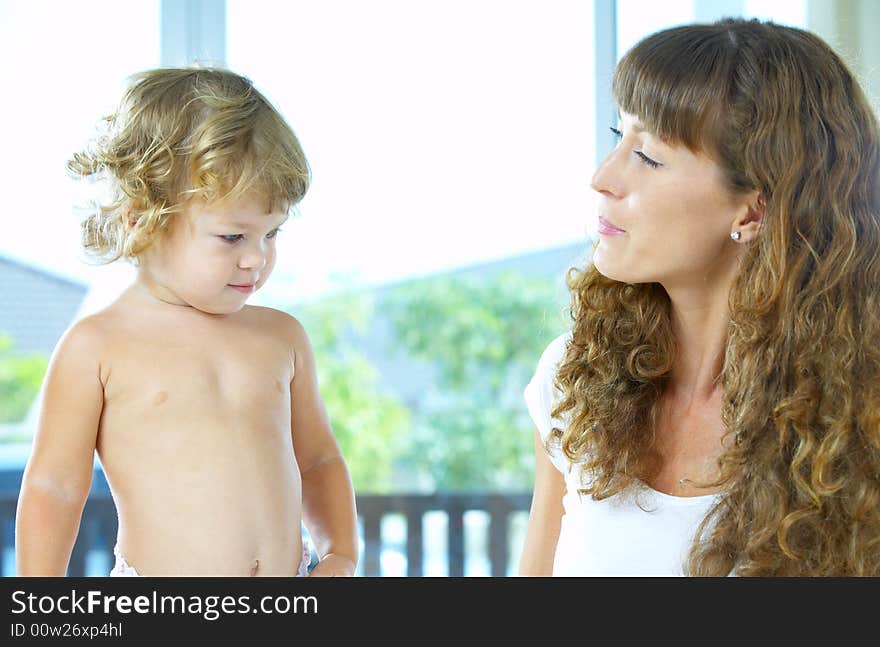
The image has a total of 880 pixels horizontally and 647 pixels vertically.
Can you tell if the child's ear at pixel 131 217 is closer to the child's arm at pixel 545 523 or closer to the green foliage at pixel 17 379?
the child's arm at pixel 545 523

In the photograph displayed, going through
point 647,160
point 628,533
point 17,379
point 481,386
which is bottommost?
point 481,386

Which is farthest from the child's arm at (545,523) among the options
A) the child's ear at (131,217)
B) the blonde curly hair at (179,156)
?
the child's ear at (131,217)

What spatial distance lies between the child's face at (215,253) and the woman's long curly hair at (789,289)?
1.72ft

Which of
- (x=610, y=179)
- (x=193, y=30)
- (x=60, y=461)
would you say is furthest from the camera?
(x=193, y=30)

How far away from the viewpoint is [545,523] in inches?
58.4

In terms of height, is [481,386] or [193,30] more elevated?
[193,30]

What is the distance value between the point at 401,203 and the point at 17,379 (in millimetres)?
1063

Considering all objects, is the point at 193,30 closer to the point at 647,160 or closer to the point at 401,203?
the point at 401,203

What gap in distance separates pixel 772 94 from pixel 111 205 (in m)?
0.88

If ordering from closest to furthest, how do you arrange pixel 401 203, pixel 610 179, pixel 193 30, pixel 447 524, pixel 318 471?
pixel 610 179 < pixel 318 471 < pixel 193 30 < pixel 401 203 < pixel 447 524

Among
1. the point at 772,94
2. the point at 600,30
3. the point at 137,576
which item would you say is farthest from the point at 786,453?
the point at 600,30

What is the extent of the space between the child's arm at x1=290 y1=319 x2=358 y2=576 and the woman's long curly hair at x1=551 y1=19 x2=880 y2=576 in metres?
0.49

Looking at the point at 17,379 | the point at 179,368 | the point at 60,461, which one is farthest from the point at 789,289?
the point at 17,379

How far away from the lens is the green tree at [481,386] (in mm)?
2670
